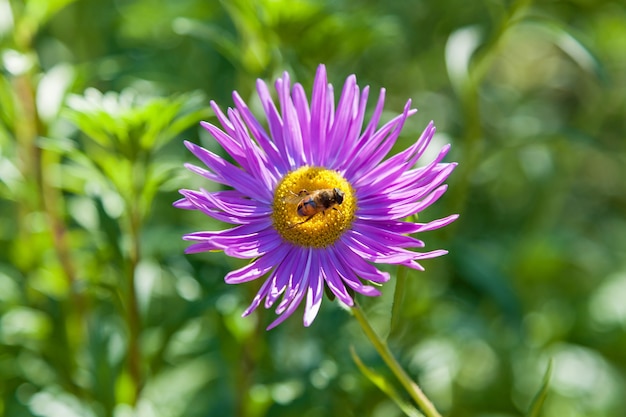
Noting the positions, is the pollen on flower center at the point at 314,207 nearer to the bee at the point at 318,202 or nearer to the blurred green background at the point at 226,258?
the bee at the point at 318,202

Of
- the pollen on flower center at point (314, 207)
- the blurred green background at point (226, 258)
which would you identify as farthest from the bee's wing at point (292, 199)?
the blurred green background at point (226, 258)

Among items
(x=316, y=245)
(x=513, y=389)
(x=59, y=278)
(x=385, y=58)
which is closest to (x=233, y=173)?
(x=316, y=245)

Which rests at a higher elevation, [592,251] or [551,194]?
[551,194]

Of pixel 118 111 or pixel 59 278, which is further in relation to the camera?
pixel 59 278

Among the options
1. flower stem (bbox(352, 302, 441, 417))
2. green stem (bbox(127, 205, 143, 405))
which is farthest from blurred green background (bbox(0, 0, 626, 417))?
flower stem (bbox(352, 302, 441, 417))

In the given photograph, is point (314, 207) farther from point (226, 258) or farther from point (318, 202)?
→ point (226, 258)

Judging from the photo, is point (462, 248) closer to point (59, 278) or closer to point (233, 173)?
point (233, 173)

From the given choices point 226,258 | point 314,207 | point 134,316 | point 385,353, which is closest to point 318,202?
point 314,207

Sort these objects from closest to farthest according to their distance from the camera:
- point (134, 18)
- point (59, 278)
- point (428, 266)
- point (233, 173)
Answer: point (233, 173) → point (59, 278) → point (428, 266) → point (134, 18)

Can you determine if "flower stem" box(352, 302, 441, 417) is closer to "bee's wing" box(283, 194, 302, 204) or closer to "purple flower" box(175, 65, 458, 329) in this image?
"purple flower" box(175, 65, 458, 329)
